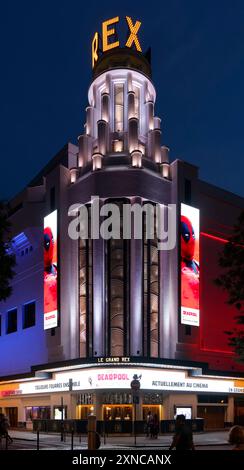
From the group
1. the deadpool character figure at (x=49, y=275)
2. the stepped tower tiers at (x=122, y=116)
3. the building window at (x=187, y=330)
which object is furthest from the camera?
the stepped tower tiers at (x=122, y=116)

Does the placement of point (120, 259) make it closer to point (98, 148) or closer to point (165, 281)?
point (165, 281)

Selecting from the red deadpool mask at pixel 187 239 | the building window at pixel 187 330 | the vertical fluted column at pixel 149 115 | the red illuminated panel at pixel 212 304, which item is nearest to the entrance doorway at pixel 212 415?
the red illuminated panel at pixel 212 304

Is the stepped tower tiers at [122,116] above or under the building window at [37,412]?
above

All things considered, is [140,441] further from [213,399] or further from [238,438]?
[238,438]

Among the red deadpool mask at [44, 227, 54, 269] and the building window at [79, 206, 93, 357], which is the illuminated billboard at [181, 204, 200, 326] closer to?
the building window at [79, 206, 93, 357]

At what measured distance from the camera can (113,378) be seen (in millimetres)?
46219

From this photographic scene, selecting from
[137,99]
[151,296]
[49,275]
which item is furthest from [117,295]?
[137,99]

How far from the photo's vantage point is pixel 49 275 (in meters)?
56.0

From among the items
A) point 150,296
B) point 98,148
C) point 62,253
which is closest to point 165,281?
point 150,296

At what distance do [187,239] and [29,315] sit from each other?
18.8m

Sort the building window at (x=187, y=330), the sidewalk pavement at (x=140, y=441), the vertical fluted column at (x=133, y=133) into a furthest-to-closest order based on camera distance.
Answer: the vertical fluted column at (x=133, y=133), the building window at (x=187, y=330), the sidewalk pavement at (x=140, y=441)

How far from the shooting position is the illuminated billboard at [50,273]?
54.5m

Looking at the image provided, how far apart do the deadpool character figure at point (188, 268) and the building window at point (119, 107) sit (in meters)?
10.4

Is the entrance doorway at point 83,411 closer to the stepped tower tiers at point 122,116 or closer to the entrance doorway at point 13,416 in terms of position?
the entrance doorway at point 13,416
